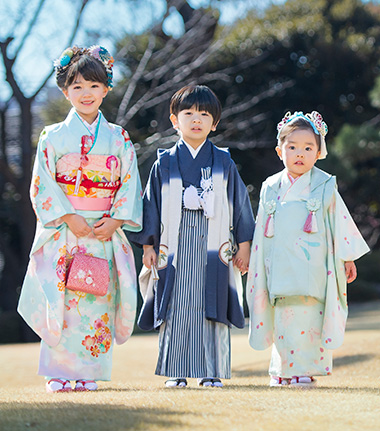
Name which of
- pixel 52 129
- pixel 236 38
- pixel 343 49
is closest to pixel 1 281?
pixel 236 38

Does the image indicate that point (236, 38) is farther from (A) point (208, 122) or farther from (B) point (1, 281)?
(A) point (208, 122)

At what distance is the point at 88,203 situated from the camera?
4.62 m

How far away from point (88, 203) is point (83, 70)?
2.71 feet

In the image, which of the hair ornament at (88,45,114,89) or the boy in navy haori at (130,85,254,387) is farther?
the hair ornament at (88,45,114,89)

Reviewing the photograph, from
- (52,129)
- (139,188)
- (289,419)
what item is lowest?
(289,419)

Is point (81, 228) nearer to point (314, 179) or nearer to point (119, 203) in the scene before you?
point (119, 203)

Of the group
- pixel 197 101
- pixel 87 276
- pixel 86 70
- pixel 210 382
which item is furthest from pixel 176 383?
pixel 86 70

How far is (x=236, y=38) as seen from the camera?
16047 millimetres

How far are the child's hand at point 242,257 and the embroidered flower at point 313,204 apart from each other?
0.46m

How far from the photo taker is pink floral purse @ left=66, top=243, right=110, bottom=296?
14.7 ft

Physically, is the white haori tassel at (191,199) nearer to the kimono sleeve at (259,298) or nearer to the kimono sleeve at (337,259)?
the kimono sleeve at (259,298)

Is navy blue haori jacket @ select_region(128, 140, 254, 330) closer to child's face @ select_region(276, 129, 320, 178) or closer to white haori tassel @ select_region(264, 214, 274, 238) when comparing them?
white haori tassel @ select_region(264, 214, 274, 238)

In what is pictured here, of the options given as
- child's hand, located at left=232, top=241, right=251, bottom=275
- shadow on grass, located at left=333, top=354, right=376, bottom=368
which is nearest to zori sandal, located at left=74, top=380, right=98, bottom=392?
child's hand, located at left=232, top=241, right=251, bottom=275

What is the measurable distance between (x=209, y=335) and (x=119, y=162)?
1.20m
